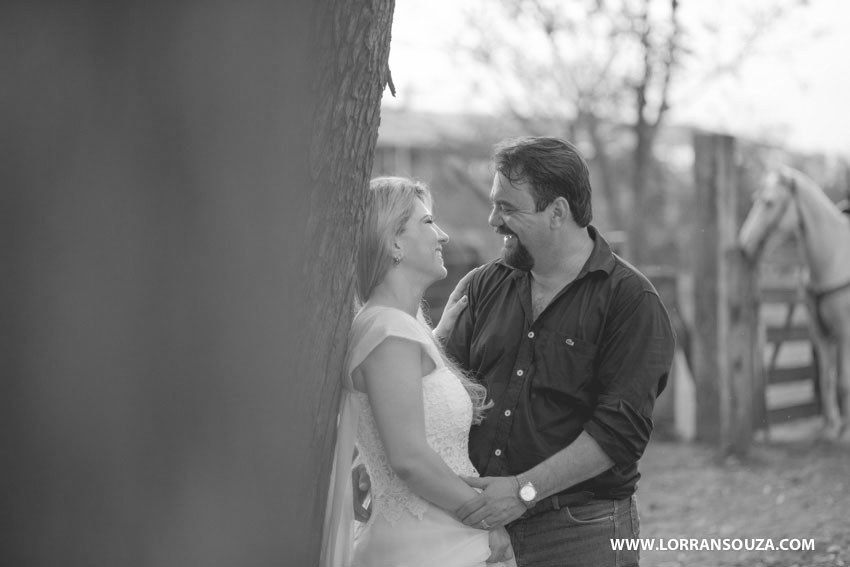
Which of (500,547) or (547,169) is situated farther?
(547,169)

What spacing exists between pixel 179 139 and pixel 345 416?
108 cm

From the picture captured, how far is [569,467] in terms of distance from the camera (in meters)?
2.71

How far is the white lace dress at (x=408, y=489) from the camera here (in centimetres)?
263

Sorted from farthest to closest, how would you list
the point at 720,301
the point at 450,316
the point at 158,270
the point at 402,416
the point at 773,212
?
1. the point at 720,301
2. the point at 773,212
3. the point at 450,316
4. the point at 402,416
5. the point at 158,270

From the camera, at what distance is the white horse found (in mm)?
8234

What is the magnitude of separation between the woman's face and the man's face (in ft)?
0.99

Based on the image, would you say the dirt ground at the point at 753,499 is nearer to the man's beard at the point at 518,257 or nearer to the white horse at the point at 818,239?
the white horse at the point at 818,239

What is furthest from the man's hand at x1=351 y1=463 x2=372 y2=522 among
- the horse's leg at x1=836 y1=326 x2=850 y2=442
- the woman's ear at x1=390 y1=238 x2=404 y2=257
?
the horse's leg at x1=836 y1=326 x2=850 y2=442

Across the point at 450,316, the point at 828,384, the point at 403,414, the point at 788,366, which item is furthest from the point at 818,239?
the point at 403,414

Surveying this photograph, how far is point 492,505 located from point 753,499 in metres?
4.70

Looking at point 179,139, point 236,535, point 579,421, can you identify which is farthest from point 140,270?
point 579,421

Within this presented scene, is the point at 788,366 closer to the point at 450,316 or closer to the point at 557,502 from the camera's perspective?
the point at 450,316

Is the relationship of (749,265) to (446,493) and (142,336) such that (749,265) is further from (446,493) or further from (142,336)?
(142,336)

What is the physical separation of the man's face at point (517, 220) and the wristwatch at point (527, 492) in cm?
76
